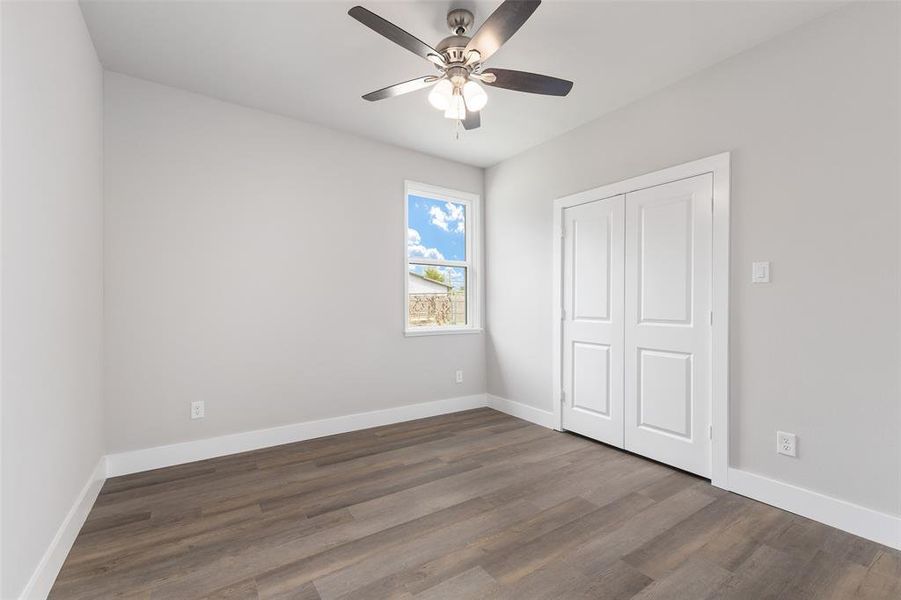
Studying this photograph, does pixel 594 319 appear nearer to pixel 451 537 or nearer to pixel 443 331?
pixel 443 331

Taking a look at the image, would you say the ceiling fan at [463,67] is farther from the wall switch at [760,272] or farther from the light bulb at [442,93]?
the wall switch at [760,272]

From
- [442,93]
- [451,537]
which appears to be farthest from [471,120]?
[451,537]

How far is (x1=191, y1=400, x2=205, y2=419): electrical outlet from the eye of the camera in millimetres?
2961

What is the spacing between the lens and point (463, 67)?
2.15 metres

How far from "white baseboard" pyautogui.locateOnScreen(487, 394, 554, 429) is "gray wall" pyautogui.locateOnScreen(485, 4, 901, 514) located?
1545 mm

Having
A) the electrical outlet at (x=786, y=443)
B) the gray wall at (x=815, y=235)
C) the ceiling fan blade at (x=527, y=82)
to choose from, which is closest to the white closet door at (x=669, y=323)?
the gray wall at (x=815, y=235)

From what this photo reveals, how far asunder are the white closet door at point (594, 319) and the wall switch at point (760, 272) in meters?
0.89

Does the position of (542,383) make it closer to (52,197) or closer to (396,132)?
(396,132)

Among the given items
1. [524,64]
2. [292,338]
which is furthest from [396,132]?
[292,338]

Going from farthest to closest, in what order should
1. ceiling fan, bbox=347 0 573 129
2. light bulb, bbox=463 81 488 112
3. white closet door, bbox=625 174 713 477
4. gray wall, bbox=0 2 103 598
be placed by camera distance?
1. white closet door, bbox=625 174 713 477
2. light bulb, bbox=463 81 488 112
3. ceiling fan, bbox=347 0 573 129
4. gray wall, bbox=0 2 103 598

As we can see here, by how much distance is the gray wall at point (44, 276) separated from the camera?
4.39 feet

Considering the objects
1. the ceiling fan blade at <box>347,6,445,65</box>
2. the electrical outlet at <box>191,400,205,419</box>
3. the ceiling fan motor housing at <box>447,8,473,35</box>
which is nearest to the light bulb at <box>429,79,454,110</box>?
the ceiling fan blade at <box>347,6,445,65</box>

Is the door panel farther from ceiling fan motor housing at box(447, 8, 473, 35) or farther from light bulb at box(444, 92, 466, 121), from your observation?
ceiling fan motor housing at box(447, 8, 473, 35)

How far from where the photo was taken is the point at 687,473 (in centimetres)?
276
